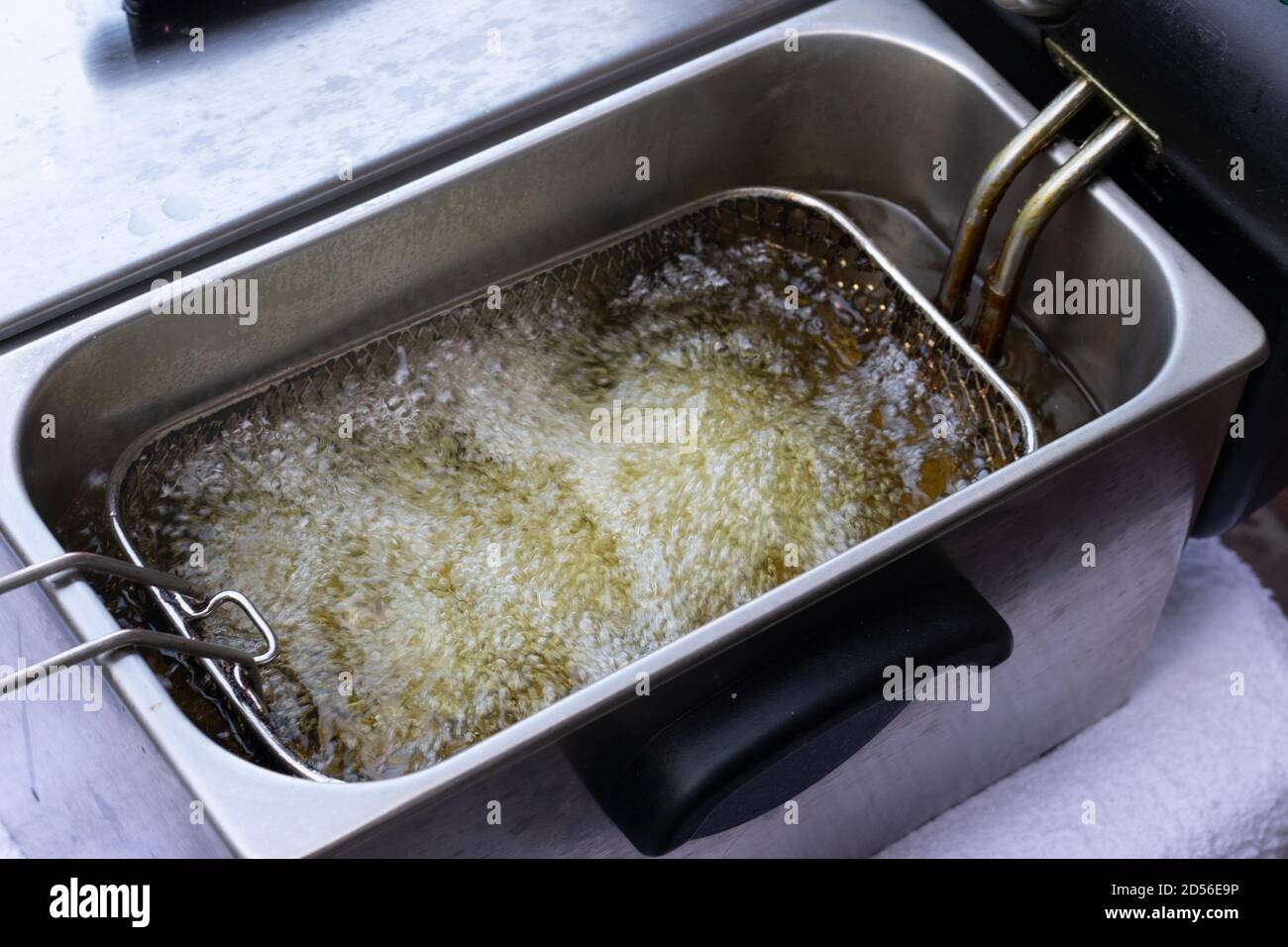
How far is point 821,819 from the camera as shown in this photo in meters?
1.03

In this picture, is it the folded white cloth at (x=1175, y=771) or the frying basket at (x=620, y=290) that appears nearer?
the frying basket at (x=620, y=290)

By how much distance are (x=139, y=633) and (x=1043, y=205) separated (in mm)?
666

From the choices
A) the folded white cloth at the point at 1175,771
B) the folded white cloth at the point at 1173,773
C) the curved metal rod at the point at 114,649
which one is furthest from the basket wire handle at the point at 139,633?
the folded white cloth at the point at 1175,771

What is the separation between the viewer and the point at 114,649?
0.78 m

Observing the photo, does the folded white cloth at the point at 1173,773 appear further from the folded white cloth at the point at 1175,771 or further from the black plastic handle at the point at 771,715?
the black plastic handle at the point at 771,715

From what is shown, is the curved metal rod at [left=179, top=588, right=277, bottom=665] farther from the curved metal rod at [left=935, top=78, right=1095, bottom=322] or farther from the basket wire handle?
the curved metal rod at [left=935, top=78, right=1095, bottom=322]

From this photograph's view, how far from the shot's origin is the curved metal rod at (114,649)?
28.0 inches

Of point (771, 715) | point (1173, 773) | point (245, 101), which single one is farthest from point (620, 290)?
point (1173, 773)

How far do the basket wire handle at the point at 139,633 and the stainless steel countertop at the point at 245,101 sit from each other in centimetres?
23

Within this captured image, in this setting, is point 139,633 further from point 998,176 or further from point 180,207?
point 998,176

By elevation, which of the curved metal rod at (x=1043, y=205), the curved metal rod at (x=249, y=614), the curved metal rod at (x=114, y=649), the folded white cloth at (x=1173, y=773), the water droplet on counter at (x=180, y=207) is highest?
the curved metal rod at (x=1043, y=205)

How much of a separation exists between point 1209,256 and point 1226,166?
0.23ft

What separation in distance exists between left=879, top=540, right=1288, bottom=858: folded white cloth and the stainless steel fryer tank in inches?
1.1
